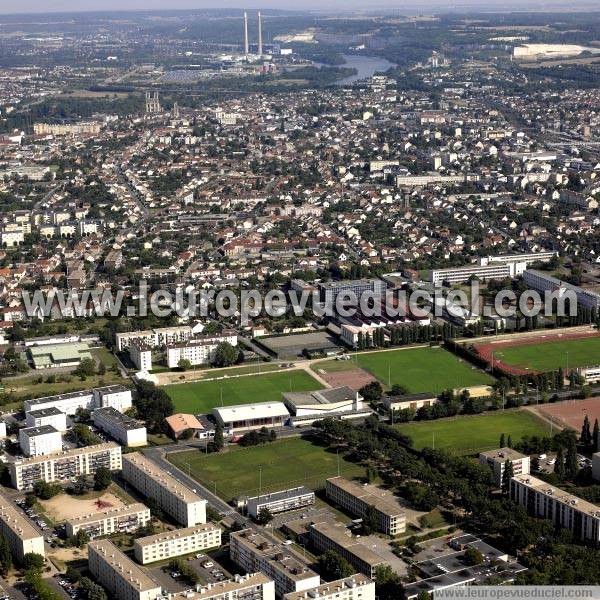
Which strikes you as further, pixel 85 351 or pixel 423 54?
pixel 423 54

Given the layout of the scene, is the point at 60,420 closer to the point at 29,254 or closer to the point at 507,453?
the point at 507,453

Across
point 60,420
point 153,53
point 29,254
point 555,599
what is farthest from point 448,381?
point 153,53

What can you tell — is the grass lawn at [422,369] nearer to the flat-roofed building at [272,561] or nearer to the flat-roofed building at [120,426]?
the flat-roofed building at [120,426]

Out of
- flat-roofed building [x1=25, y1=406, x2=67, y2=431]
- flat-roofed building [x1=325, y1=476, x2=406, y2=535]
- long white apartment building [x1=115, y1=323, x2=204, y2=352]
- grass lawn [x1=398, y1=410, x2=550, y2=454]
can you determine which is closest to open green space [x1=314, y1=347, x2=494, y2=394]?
grass lawn [x1=398, y1=410, x2=550, y2=454]

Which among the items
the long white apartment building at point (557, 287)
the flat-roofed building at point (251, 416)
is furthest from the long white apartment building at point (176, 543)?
the long white apartment building at point (557, 287)

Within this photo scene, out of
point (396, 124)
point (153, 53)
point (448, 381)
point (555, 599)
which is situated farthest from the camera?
point (153, 53)

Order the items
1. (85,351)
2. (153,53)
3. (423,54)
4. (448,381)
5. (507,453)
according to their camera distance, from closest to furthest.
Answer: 1. (507,453)
2. (448,381)
3. (85,351)
4. (423,54)
5. (153,53)
